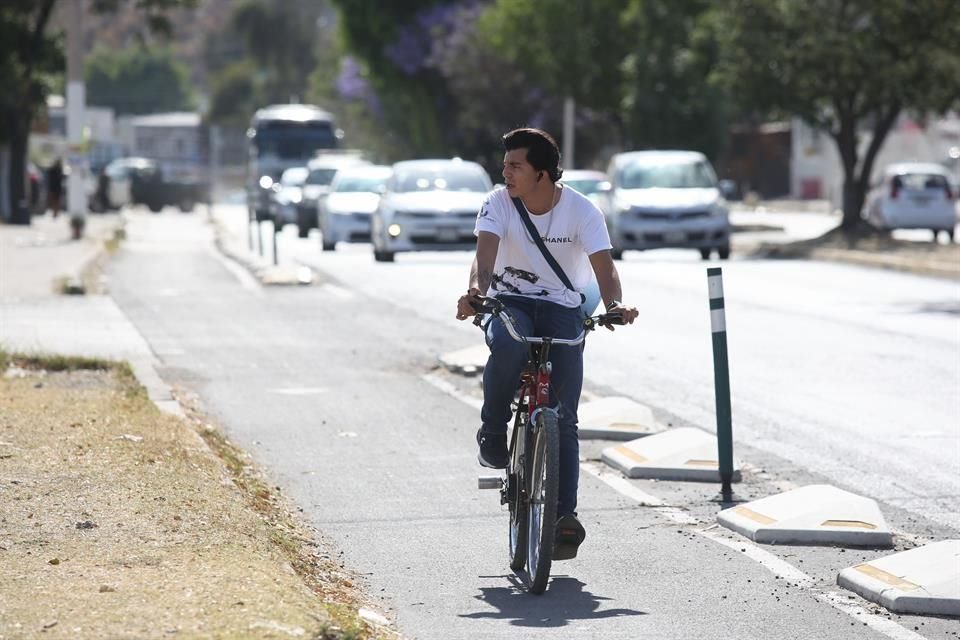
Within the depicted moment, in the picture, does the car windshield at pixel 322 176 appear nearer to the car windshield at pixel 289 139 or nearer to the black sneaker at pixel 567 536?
the car windshield at pixel 289 139

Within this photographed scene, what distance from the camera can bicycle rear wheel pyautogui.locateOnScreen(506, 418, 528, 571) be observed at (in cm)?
721

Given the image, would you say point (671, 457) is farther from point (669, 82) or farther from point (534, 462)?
point (669, 82)

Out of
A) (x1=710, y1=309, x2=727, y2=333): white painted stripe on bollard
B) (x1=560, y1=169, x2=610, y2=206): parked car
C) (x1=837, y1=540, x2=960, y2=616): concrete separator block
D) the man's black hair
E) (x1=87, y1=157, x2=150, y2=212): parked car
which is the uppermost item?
the man's black hair

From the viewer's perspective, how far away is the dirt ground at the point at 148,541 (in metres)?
5.80

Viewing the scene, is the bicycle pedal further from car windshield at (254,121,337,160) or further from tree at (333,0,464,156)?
tree at (333,0,464,156)

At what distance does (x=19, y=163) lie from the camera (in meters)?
49.8

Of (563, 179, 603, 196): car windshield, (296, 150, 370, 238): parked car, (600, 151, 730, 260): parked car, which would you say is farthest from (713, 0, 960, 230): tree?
(296, 150, 370, 238): parked car

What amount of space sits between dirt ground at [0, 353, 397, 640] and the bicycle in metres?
0.66

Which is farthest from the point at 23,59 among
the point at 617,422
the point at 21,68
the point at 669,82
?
the point at 617,422

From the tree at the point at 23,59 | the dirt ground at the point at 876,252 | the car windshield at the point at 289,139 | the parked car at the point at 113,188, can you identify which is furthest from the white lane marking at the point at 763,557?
the parked car at the point at 113,188

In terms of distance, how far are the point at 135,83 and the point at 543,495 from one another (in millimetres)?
183024

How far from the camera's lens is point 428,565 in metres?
7.55

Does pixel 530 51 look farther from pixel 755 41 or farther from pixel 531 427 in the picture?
pixel 531 427

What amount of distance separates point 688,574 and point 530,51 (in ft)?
158
